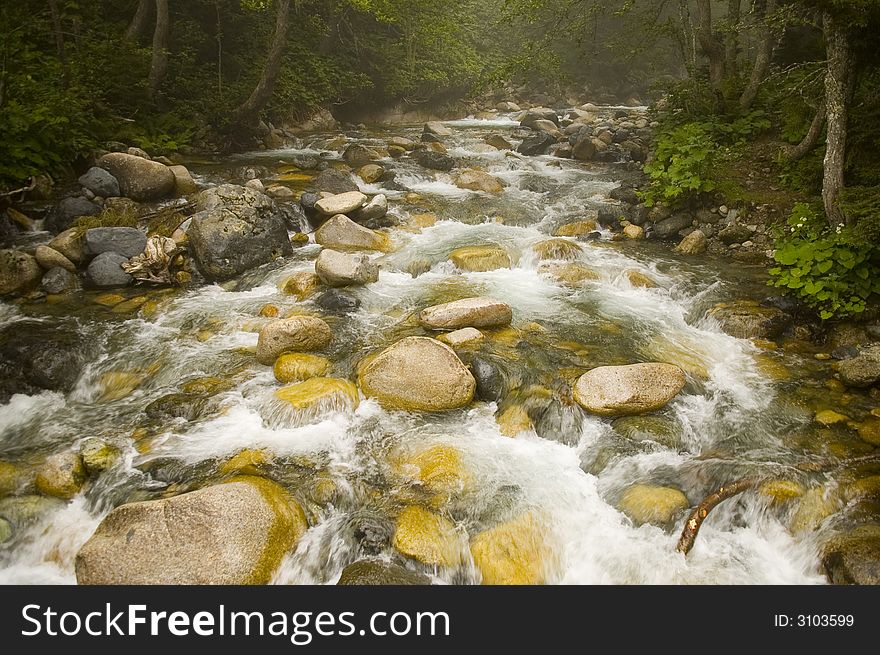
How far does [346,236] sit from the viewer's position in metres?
8.73

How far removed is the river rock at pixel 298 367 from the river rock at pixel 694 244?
642 centimetres

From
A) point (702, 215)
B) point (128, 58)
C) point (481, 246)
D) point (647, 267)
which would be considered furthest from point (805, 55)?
point (128, 58)

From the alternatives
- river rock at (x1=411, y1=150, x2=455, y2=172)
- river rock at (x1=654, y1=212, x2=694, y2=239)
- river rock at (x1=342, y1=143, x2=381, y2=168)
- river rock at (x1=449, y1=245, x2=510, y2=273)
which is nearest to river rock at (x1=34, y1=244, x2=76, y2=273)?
river rock at (x1=449, y1=245, x2=510, y2=273)

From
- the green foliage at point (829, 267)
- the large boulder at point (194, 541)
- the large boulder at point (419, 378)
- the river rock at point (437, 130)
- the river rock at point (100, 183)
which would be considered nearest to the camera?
the large boulder at point (194, 541)

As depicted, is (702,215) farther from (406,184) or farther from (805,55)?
(406,184)

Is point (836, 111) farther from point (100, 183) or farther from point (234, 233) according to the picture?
point (100, 183)

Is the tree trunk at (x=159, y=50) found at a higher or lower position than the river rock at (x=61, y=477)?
higher

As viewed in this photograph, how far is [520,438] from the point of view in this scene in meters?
4.66

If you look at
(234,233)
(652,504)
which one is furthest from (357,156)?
(652,504)

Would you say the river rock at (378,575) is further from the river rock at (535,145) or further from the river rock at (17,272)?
the river rock at (535,145)

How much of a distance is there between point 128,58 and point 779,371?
13921mm

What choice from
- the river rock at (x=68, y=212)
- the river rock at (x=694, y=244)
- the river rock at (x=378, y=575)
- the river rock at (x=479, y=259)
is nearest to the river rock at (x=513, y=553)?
the river rock at (x=378, y=575)

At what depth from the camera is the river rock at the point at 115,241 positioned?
276 inches

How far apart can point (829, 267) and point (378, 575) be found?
6143mm
